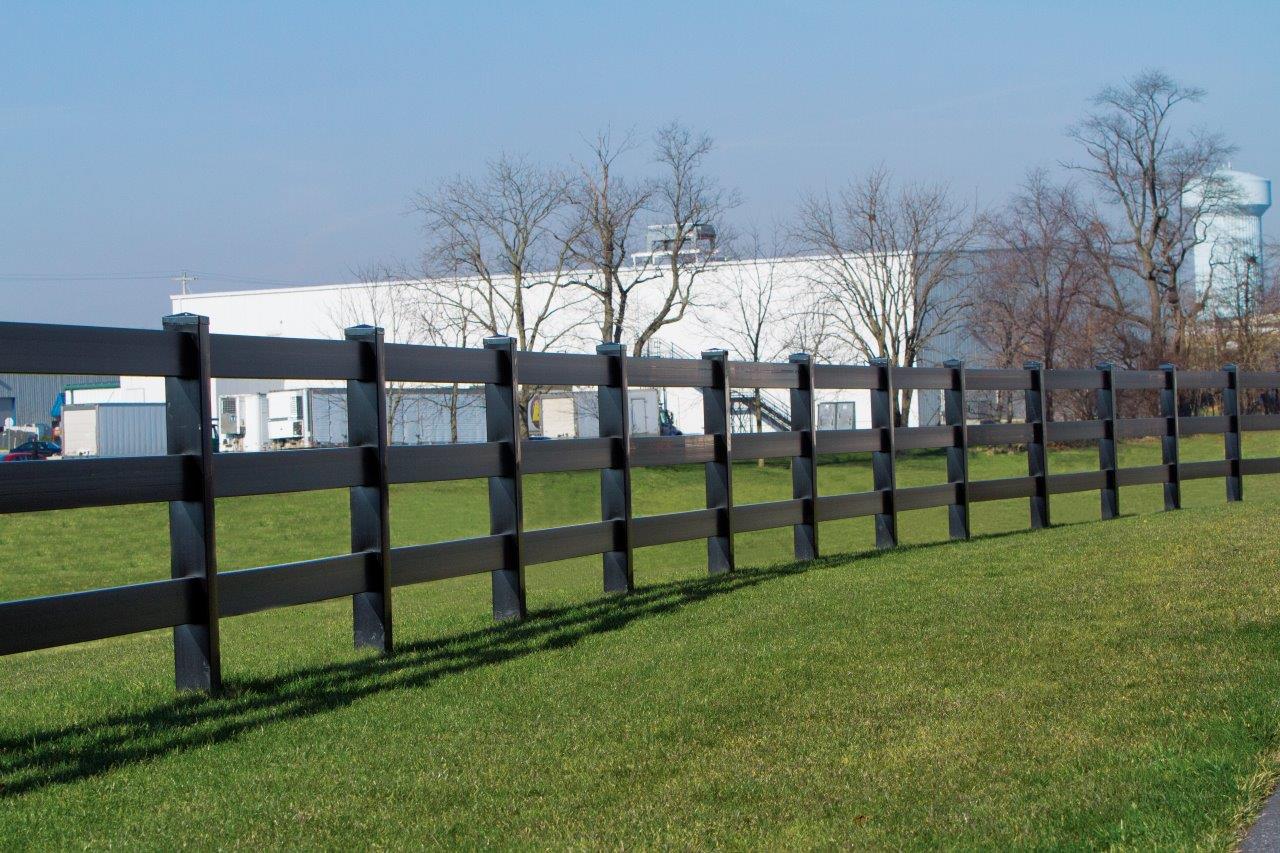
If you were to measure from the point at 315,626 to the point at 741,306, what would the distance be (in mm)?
41595

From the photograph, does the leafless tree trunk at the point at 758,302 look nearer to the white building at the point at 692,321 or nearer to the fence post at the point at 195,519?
the white building at the point at 692,321

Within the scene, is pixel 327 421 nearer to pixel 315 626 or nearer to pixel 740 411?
pixel 740 411

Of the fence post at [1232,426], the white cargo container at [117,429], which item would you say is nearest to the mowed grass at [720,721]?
the fence post at [1232,426]

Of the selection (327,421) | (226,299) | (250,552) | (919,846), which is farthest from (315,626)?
(226,299)

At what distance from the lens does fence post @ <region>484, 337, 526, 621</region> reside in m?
8.12

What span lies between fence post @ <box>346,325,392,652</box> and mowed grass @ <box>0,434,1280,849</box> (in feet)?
0.74

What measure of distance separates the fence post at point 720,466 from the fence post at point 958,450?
358 cm

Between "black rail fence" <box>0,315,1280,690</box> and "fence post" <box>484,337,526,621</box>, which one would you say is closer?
"black rail fence" <box>0,315,1280,690</box>

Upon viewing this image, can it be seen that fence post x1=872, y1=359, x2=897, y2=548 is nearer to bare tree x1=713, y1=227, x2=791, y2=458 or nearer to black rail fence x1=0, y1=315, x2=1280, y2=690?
black rail fence x1=0, y1=315, x2=1280, y2=690

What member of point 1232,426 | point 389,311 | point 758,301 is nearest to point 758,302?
point 758,301

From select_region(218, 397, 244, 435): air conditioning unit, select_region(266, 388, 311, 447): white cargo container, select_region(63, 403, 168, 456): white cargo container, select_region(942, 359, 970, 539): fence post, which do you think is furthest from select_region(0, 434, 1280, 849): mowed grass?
select_region(218, 397, 244, 435): air conditioning unit

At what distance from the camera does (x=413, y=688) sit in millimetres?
6004

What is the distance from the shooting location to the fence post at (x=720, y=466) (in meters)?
10.4

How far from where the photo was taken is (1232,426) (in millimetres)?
17438
